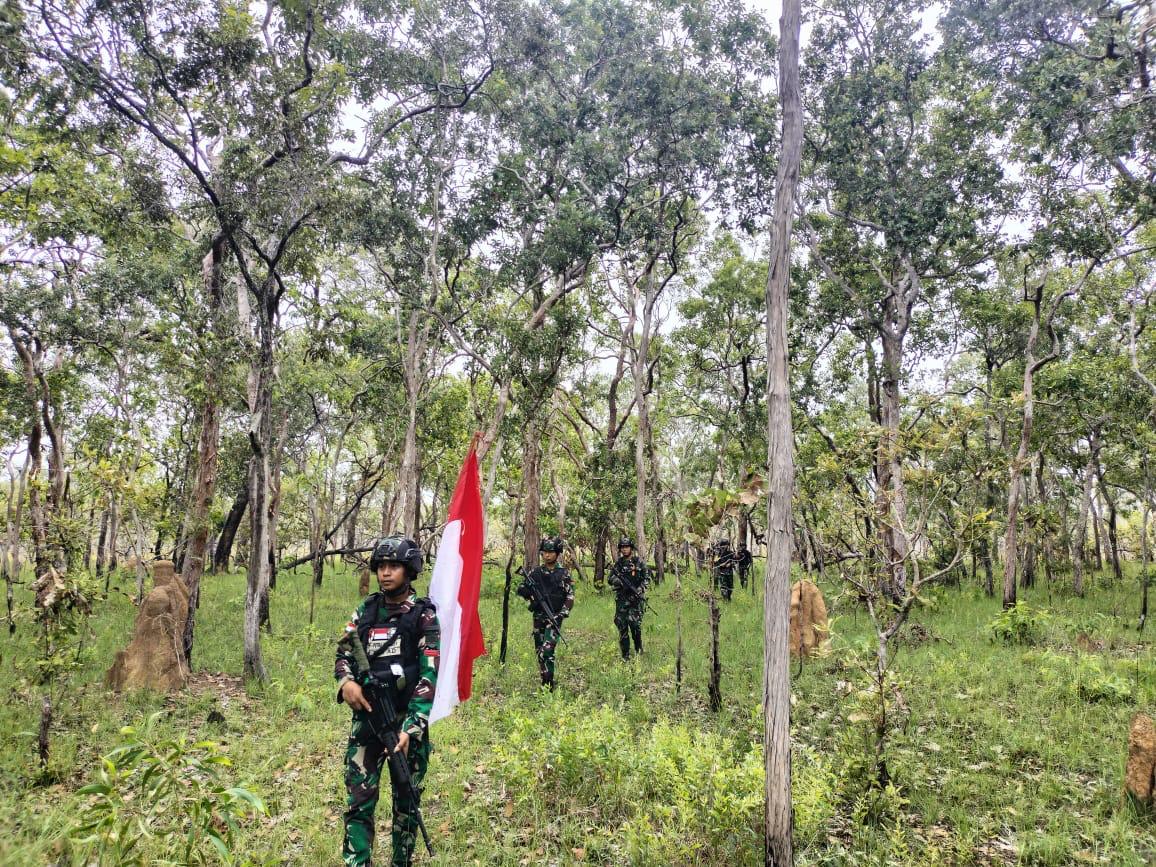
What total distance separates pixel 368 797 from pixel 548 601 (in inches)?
213

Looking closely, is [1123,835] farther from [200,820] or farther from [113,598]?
[113,598]

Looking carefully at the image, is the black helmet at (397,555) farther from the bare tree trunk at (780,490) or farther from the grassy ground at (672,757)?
the bare tree trunk at (780,490)

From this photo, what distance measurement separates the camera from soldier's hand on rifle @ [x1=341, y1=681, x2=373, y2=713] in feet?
13.8

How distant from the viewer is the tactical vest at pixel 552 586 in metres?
9.57

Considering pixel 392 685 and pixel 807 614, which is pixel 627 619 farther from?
pixel 392 685

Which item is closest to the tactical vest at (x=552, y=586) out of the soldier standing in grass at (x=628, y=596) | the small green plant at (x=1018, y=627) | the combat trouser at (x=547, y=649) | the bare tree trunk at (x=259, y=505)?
the combat trouser at (x=547, y=649)

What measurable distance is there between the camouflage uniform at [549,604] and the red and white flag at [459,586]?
6.92ft

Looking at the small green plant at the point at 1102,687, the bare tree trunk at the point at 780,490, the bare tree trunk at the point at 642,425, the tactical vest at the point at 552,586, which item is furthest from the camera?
the bare tree trunk at the point at 642,425

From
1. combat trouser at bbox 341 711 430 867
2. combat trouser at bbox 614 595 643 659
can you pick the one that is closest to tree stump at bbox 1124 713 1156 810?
combat trouser at bbox 341 711 430 867

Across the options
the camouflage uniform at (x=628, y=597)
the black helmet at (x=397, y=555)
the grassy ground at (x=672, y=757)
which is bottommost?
the grassy ground at (x=672, y=757)

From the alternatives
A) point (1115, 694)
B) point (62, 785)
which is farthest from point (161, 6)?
point (1115, 694)

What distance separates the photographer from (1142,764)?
5199mm

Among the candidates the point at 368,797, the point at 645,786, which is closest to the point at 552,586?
the point at 645,786

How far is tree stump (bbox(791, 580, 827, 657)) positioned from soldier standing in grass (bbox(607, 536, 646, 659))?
275 centimetres
